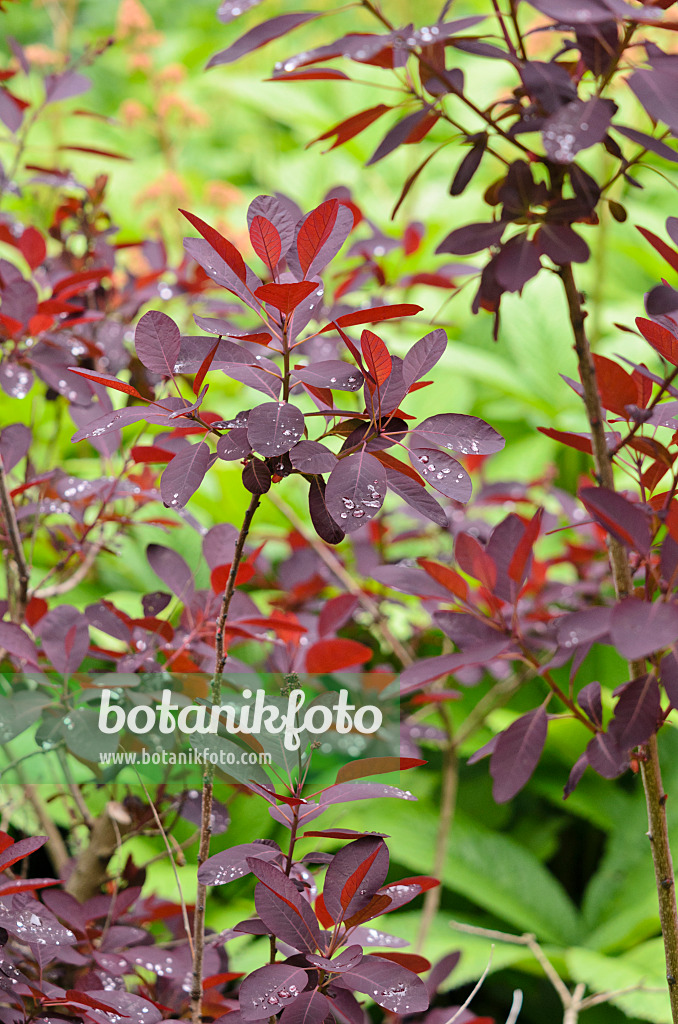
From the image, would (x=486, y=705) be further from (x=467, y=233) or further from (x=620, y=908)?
(x=467, y=233)

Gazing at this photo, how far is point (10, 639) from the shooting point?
23.4 inches

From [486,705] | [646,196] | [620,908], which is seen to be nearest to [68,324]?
[486,705]

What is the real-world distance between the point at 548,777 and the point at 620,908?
21cm

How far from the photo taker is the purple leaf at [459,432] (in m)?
0.43

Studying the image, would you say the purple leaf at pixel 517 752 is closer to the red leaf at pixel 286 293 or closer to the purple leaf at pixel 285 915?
the purple leaf at pixel 285 915

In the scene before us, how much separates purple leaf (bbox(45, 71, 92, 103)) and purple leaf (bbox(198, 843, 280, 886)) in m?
0.86

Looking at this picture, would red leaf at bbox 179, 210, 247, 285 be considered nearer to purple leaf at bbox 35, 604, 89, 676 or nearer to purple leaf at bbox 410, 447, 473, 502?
purple leaf at bbox 410, 447, 473, 502

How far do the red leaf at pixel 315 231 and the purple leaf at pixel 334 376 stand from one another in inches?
2.3

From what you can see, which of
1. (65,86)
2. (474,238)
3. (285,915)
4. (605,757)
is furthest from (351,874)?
(65,86)

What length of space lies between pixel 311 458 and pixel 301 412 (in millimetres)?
28

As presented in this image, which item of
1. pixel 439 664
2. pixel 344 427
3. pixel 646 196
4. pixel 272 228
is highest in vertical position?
pixel 646 196

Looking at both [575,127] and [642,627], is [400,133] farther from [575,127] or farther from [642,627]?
[642,627]

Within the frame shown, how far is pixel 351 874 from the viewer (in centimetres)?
44

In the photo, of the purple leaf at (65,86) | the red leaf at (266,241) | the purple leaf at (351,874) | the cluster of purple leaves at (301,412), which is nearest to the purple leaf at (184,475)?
the cluster of purple leaves at (301,412)
